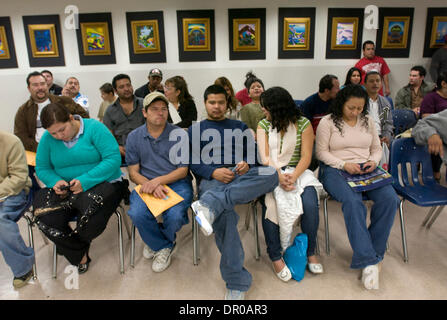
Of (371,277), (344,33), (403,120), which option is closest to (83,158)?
(371,277)

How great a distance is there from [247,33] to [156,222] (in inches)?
164

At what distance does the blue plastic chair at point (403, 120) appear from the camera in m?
3.51

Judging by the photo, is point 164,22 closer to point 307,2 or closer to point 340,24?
point 307,2

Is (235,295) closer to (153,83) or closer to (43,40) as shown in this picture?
(153,83)

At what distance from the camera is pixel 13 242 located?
6.56 feet

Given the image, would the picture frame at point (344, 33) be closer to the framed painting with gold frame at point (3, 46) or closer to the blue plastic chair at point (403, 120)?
the blue plastic chair at point (403, 120)

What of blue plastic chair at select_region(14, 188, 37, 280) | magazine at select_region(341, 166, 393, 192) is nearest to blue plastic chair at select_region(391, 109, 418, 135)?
magazine at select_region(341, 166, 393, 192)

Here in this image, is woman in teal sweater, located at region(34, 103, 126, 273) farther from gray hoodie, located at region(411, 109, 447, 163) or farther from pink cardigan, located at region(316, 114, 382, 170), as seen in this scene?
gray hoodie, located at region(411, 109, 447, 163)

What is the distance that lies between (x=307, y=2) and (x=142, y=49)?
298 cm

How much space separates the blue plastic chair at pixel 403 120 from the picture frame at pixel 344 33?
86.9 inches

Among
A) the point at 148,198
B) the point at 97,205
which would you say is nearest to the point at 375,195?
the point at 148,198

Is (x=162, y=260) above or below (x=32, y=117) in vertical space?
below

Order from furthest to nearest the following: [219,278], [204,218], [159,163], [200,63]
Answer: [200,63]
[159,163]
[219,278]
[204,218]

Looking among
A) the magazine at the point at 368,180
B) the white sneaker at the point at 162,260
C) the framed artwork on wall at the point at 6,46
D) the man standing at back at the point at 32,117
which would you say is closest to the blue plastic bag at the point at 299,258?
the magazine at the point at 368,180
